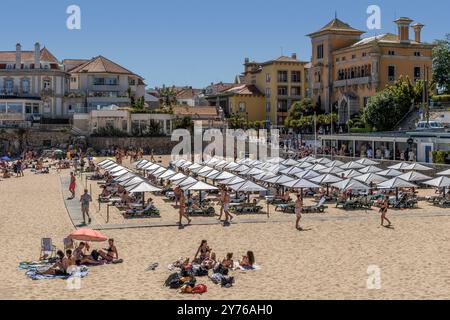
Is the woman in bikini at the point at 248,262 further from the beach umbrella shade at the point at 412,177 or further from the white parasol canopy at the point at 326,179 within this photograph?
the beach umbrella shade at the point at 412,177

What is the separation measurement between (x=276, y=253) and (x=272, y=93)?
6757 cm

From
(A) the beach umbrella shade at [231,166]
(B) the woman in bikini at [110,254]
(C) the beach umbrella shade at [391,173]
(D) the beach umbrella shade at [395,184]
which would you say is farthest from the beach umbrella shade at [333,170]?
(B) the woman in bikini at [110,254]

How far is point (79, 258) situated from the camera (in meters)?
18.0

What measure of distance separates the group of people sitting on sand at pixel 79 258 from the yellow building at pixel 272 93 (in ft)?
215

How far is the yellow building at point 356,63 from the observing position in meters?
64.4

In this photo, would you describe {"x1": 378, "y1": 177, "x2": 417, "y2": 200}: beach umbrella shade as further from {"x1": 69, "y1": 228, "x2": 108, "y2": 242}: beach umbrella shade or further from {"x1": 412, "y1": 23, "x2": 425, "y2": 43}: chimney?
{"x1": 412, "y1": 23, "x2": 425, "y2": 43}: chimney

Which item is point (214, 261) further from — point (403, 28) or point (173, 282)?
point (403, 28)

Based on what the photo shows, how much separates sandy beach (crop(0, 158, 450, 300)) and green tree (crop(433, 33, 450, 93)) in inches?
1602

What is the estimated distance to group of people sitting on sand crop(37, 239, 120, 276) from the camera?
17031 millimetres

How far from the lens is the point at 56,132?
6869cm

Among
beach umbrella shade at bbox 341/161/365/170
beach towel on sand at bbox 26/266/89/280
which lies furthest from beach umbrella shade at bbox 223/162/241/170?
beach towel on sand at bbox 26/266/89/280

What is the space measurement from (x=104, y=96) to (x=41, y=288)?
62.2m
